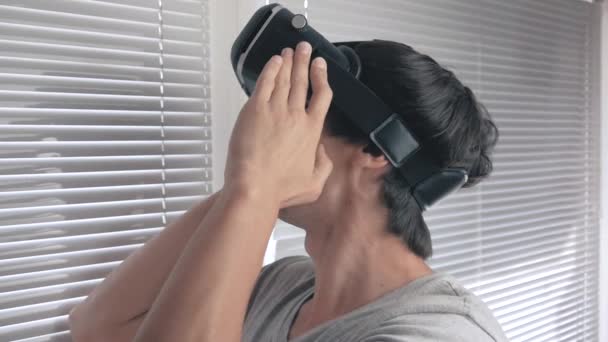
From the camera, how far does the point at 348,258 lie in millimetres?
1029

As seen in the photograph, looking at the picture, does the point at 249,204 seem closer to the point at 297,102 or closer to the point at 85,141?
the point at 297,102

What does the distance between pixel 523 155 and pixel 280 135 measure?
161 centimetres

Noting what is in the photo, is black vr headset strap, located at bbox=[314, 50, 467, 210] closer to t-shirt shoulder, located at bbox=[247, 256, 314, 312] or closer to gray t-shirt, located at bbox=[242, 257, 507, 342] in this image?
gray t-shirt, located at bbox=[242, 257, 507, 342]

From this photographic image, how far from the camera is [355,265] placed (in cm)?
102

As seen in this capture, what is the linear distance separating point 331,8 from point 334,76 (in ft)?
2.37

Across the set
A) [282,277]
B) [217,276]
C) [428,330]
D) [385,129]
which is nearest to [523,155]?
[282,277]

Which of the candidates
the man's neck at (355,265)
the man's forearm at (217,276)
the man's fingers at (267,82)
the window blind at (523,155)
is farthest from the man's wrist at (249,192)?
the window blind at (523,155)

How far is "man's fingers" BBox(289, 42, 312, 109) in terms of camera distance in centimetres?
71

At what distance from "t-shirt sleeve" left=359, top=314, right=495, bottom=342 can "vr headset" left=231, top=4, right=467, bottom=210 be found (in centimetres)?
24

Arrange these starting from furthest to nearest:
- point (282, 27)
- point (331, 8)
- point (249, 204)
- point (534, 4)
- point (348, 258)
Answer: point (534, 4) < point (331, 8) < point (348, 258) < point (282, 27) < point (249, 204)

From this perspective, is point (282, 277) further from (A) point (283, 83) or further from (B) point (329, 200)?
(A) point (283, 83)

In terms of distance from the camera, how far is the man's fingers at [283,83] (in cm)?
70

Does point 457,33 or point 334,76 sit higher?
point 457,33

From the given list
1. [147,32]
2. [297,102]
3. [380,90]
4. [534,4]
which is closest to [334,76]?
[380,90]
